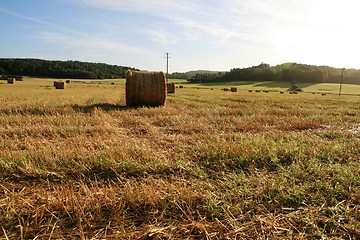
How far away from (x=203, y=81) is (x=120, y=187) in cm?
9352

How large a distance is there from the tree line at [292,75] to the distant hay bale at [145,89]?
83.4m

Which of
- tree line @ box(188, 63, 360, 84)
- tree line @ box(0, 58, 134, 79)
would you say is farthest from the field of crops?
tree line @ box(0, 58, 134, 79)

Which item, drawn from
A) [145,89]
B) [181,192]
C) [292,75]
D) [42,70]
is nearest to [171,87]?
[145,89]

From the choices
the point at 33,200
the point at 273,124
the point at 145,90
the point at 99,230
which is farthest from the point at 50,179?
the point at 145,90

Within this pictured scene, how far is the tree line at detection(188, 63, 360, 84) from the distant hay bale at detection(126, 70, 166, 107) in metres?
83.4

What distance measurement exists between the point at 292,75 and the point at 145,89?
89.1 meters

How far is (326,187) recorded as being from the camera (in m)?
2.93

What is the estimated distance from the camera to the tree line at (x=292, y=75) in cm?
8600

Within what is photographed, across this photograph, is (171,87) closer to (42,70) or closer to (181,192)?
(181,192)

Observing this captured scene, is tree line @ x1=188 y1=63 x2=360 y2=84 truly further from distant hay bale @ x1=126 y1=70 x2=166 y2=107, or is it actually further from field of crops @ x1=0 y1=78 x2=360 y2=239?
field of crops @ x1=0 y1=78 x2=360 y2=239

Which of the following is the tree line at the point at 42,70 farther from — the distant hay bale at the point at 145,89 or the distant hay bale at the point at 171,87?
the distant hay bale at the point at 145,89

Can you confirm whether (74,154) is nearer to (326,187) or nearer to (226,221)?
(226,221)

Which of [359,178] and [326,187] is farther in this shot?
[359,178]

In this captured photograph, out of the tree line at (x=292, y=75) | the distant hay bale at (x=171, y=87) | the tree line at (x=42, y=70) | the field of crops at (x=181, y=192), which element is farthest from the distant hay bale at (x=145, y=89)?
the tree line at (x=42, y=70)
